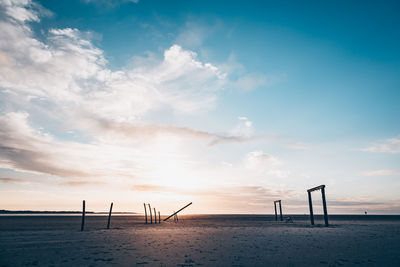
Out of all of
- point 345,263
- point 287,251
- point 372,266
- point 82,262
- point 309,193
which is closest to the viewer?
point 372,266

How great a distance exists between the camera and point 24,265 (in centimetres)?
712

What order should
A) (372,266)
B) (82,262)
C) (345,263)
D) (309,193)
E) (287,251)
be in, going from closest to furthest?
(372,266) < (345,263) < (82,262) < (287,251) < (309,193)

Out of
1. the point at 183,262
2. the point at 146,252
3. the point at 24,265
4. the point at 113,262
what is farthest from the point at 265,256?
the point at 24,265

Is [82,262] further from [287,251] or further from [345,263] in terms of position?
[345,263]

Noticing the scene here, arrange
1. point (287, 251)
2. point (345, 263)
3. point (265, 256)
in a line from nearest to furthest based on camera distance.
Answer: point (345, 263) → point (265, 256) → point (287, 251)

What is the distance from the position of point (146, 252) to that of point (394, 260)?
26.6 feet

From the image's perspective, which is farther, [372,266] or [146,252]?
[146,252]

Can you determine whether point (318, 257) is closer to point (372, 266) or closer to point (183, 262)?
point (372, 266)

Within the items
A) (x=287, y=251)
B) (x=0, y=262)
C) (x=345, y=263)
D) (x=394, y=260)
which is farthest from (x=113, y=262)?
(x=394, y=260)

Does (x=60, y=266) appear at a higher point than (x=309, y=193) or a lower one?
lower

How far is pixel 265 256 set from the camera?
26.5 ft

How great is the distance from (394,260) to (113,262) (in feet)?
27.8

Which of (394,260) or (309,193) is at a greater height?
(309,193)

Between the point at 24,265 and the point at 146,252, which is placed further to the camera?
the point at 146,252
